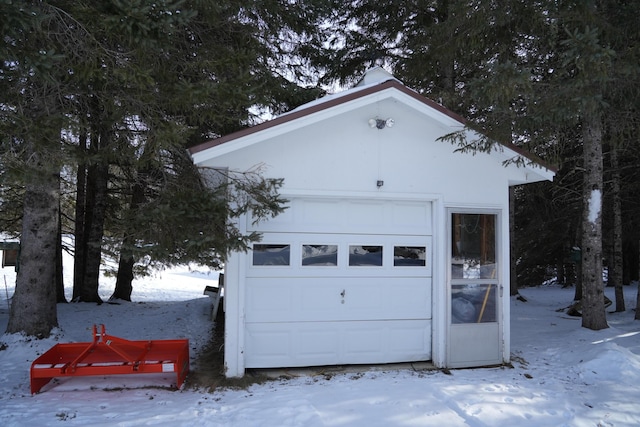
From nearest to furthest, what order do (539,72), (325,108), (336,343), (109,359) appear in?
1. (109,359)
2. (325,108)
3. (336,343)
4. (539,72)

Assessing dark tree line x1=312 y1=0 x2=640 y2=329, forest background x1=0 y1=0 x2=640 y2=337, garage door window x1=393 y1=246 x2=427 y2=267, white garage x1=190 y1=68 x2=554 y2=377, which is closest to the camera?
forest background x1=0 y1=0 x2=640 y2=337

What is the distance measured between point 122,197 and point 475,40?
10549 millimetres

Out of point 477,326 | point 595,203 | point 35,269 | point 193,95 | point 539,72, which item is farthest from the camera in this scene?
point 539,72

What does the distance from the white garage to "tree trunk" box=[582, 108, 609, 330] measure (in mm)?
2170

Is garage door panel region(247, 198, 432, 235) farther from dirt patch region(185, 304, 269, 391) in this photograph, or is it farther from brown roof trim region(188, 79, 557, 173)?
dirt patch region(185, 304, 269, 391)

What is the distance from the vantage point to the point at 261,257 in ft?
21.3

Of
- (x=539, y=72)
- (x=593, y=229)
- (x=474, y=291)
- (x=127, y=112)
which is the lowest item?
(x=474, y=291)

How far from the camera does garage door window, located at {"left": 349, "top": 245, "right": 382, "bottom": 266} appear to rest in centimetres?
677

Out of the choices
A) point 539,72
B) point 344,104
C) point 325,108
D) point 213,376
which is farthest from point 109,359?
point 539,72

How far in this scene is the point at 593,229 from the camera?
28.3ft

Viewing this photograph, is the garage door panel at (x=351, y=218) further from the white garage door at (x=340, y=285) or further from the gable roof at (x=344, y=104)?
the gable roof at (x=344, y=104)

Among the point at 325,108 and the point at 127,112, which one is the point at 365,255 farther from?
the point at 127,112

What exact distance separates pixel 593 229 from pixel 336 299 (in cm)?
531

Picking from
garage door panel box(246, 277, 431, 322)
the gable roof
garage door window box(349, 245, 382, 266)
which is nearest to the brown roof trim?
the gable roof
